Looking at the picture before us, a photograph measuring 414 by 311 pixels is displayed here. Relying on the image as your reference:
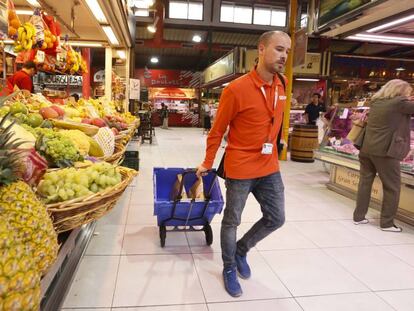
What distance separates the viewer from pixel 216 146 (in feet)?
7.64

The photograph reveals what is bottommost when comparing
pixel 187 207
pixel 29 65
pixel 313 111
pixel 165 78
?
pixel 187 207

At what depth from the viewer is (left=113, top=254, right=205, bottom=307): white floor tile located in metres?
2.28

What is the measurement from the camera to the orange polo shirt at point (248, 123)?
7.21 feet

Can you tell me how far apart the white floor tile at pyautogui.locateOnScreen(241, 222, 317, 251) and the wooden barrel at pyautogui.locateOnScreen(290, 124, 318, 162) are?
503cm

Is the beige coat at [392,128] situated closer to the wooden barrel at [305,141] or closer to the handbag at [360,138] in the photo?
the handbag at [360,138]

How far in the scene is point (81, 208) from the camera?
49.4 inches

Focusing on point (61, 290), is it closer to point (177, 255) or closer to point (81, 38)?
point (177, 255)

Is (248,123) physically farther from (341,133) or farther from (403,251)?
(341,133)

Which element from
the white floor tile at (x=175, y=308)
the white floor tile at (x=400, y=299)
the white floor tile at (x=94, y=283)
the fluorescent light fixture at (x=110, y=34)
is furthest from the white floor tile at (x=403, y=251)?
the fluorescent light fixture at (x=110, y=34)

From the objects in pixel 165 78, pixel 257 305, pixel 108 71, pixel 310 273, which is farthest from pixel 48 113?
pixel 165 78

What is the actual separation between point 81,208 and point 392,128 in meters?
3.36

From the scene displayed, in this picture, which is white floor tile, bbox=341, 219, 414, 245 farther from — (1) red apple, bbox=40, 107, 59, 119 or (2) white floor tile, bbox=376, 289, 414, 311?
(1) red apple, bbox=40, 107, 59, 119

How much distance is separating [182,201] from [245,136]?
0.97 m

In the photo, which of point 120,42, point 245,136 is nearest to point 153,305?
point 245,136
